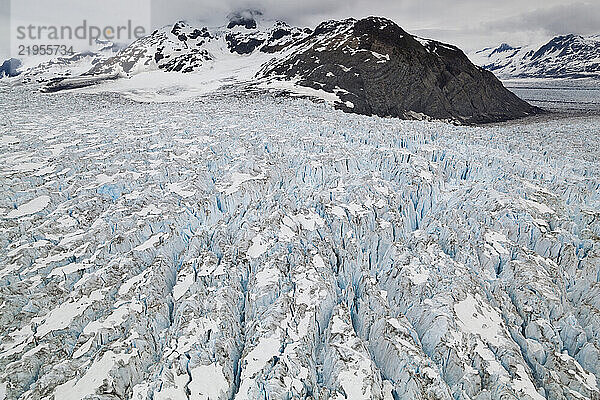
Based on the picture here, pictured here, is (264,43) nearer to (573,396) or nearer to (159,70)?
(159,70)


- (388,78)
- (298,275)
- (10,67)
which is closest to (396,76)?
(388,78)

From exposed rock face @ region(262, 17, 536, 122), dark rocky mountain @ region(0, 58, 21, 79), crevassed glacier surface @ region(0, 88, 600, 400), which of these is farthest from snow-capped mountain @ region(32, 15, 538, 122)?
dark rocky mountain @ region(0, 58, 21, 79)

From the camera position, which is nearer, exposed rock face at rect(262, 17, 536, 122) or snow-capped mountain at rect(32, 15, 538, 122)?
snow-capped mountain at rect(32, 15, 538, 122)

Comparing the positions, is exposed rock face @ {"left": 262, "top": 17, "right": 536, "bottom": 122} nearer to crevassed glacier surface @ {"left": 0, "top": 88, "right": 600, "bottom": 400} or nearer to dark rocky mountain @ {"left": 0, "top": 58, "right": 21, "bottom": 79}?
crevassed glacier surface @ {"left": 0, "top": 88, "right": 600, "bottom": 400}

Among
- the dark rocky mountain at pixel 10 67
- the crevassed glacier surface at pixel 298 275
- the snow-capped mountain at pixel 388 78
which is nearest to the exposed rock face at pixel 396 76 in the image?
the snow-capped mountain at pixel 388 78

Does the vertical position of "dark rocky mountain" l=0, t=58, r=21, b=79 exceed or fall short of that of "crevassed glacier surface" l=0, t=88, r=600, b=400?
it exceeds it

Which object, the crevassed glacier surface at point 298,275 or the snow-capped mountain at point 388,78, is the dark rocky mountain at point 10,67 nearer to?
the snow-capped mountain at point 388,78

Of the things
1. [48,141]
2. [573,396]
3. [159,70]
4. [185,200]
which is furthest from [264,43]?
[573,396]
